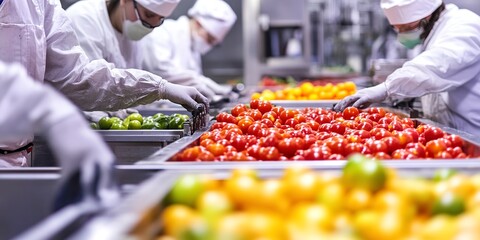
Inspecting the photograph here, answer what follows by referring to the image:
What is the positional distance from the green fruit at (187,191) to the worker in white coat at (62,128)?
161 mm

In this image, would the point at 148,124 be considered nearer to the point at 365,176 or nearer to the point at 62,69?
the point at 62,69

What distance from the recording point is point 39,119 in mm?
1535

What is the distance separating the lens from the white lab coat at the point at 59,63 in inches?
118

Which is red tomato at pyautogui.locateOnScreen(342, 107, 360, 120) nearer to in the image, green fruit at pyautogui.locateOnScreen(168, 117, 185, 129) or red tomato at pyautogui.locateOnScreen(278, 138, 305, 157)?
green fruit at pyautogui.locateOnScreen(168, 117, 185, 129)

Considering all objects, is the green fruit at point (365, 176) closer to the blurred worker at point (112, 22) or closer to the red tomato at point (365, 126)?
the red tomato at point (365, 126)

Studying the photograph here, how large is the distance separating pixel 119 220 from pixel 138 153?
1.95 m

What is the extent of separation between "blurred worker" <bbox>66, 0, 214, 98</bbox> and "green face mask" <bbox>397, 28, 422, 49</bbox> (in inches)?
63.6

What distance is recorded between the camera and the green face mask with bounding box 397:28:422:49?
4211 millimetres

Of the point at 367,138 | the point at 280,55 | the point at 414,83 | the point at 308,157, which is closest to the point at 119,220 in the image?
the point at 308,157

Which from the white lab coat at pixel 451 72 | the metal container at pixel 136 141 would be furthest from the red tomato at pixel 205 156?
the white lab coat at pixel 451 72

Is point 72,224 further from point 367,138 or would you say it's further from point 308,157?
point 367,138

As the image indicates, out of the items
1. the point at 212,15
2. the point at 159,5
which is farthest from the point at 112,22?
the point at 212,15

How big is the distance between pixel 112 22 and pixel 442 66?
233 centimetres

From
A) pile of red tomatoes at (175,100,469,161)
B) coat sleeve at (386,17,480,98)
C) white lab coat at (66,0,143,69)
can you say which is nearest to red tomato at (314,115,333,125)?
pile of red tomatoes at (175,100,469,161)
